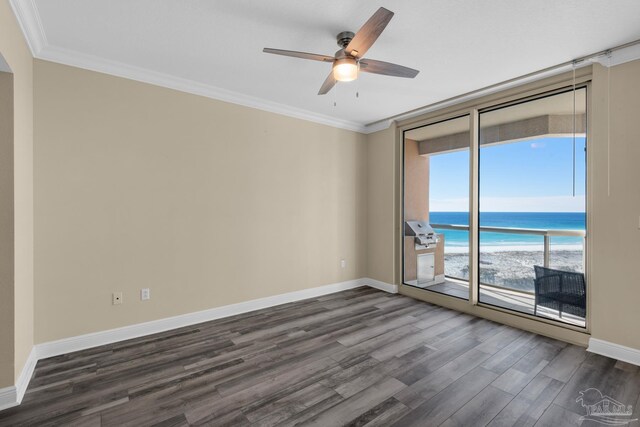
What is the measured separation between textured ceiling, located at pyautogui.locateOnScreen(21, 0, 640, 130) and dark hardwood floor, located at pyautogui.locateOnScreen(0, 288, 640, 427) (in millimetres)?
2734

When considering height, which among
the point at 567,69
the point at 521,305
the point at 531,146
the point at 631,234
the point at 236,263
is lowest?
the point at 521,305

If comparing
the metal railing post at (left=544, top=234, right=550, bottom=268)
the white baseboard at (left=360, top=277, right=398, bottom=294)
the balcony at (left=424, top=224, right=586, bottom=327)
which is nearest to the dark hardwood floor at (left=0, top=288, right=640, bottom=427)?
the balcony at (left=424, top=224, right=586, bottom=327)

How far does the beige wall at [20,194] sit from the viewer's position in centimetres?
200

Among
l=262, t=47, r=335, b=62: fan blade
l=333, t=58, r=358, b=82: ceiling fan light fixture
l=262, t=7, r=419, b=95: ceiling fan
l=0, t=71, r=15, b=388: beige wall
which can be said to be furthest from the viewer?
l=333, t=58, r=358, b=82: ceiling fan light fixture

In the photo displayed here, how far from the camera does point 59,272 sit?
8.89 ft

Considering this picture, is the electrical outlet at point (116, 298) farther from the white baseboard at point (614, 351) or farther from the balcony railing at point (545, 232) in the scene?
the white baseboard at point (614, 351)

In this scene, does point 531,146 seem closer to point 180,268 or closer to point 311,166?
point 311,166

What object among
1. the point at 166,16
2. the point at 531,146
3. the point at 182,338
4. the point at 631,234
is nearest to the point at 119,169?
the point at 166,16

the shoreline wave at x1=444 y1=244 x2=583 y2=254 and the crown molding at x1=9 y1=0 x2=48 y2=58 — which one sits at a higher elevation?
the crown molding at x1=9 y1=0 x2=48 y2=58

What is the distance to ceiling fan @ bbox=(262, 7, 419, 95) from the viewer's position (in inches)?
74.3

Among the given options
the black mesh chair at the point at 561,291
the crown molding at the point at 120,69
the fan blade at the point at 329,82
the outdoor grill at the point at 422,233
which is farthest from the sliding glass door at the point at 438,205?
the fan blade at the point at 329,82

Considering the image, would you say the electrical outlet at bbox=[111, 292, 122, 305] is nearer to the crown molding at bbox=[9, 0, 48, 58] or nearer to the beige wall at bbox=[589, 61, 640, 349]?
the crown molding at bbox=[9, 0, 48, 58]

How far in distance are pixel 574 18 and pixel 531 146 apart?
1.46 m

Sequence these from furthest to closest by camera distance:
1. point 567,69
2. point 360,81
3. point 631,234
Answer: point 360,81 < point 567,69 < point 631,234
